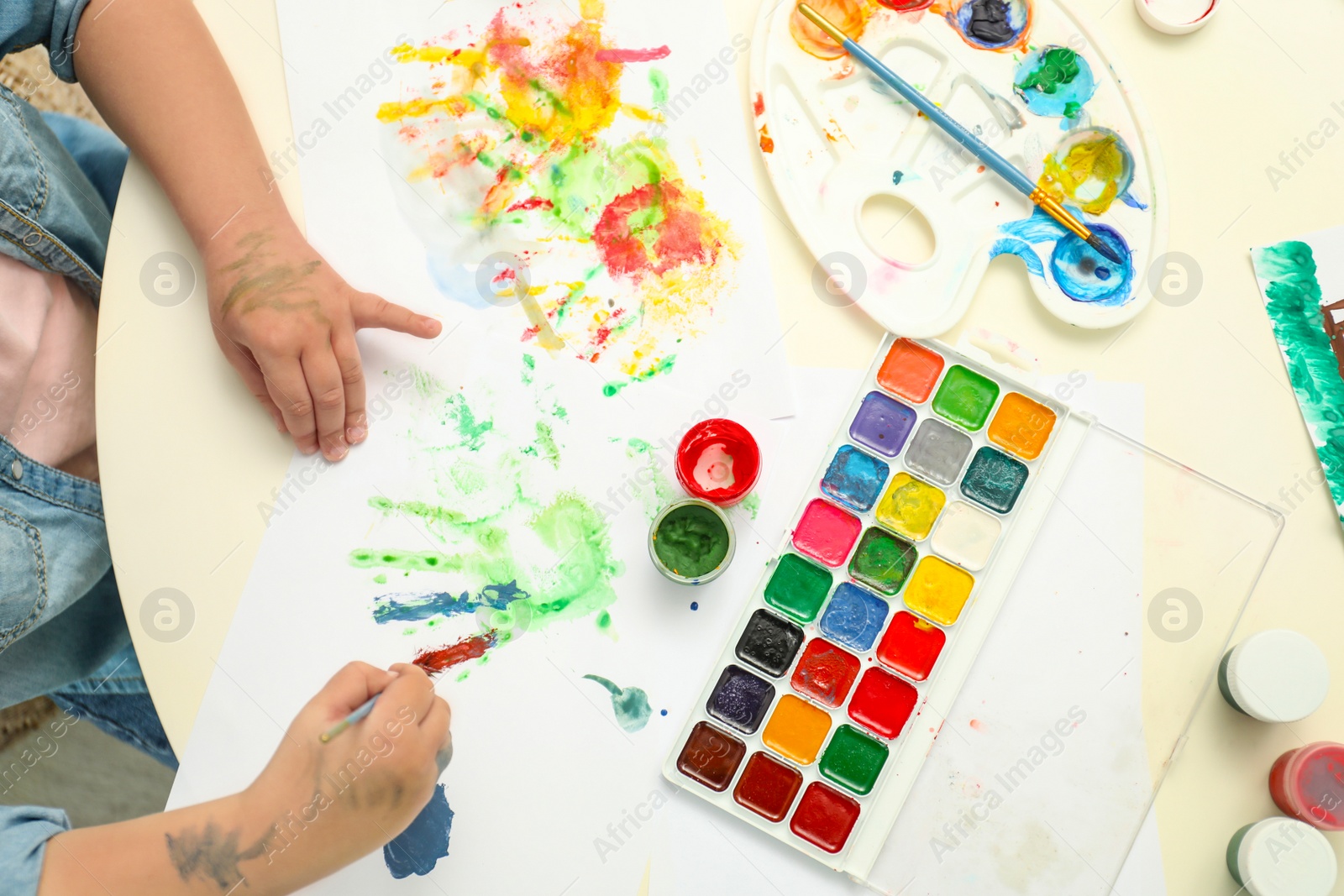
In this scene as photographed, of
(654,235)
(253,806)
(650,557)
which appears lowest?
(253,806)

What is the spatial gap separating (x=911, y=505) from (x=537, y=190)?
0.68 metres

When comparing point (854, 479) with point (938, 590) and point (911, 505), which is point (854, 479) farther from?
point (938, 590)

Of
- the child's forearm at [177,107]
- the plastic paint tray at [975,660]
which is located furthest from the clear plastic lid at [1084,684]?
the child's forearm at [177,107]

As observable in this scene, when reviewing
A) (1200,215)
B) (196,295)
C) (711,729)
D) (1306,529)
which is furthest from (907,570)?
(196,295)

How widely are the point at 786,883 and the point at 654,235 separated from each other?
2.87 ft

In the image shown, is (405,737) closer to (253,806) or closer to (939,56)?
(253,806)

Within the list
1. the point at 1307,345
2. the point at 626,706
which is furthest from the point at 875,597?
the point at 1307,345

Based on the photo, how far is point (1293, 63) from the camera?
1.19 metres

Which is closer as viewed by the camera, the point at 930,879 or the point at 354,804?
the point at 354,804

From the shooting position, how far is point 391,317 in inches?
42.2

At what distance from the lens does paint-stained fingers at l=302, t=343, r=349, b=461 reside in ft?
3.45

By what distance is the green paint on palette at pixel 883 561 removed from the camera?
1.12m

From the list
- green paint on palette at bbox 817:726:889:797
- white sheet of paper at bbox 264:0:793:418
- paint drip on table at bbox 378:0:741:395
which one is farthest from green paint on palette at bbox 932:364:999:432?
green paint on palette at bbox 817:726:889:797

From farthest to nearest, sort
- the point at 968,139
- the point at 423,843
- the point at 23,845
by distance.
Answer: the point at 968,139 < the point at 423,843 < the point at 23,845
